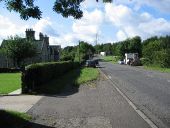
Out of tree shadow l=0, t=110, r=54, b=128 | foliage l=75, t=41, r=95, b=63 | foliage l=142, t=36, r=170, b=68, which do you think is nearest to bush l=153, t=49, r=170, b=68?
foliage l=142, t=36, r=170, b=68

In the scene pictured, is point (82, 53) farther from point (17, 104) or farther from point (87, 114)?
point (87, 114)

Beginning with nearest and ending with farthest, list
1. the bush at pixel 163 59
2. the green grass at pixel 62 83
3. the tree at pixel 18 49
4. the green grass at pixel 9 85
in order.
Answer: the green grass at pixel 62 83 → the green grass at pixel 9 85 → the tree at pixel 18 49 → the bush at pixel 163 59

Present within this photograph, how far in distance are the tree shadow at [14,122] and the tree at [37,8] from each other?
2.87 meters

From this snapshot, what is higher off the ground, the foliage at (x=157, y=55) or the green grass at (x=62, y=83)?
the foliage at (x=157, y=55)

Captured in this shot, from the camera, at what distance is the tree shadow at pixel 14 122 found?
11.5 m

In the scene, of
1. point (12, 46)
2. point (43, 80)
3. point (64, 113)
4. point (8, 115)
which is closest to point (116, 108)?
point (64, 113)

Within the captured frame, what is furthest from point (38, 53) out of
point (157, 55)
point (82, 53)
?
point (82, 53)

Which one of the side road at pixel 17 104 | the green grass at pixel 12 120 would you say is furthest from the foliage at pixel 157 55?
the green grass at pixel 12 120

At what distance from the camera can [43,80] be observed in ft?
96.8

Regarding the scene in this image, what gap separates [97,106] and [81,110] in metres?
1.34

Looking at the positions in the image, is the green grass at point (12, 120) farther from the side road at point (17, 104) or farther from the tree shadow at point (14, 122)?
the side road at point (17, 104)

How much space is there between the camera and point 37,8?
36.3 feet

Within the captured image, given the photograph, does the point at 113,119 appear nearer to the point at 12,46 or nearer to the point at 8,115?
the point at 8,115

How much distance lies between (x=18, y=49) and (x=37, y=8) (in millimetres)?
59977
